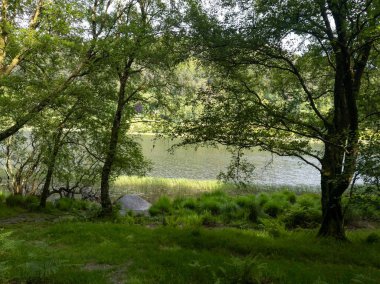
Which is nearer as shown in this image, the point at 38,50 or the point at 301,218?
the point at 38,50

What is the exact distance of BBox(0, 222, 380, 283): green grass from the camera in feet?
21.6

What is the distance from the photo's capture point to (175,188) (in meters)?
28.7

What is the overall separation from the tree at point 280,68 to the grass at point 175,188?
16666mm

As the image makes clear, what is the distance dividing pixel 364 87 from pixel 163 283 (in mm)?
11217

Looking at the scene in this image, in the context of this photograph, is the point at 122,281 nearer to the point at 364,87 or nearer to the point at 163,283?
the point at 163,283

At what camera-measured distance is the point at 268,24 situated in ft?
25.9

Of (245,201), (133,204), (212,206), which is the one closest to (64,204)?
(133,204)

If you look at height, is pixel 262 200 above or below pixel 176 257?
above

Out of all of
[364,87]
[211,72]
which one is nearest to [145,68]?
[211,72]

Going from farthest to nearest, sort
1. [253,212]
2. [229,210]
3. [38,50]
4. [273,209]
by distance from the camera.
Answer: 1. [273,209]
2. [229,210]
3. [253,212]
4. [38,50]

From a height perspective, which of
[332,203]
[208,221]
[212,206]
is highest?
[332,203]

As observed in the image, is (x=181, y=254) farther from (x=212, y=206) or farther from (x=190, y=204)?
(x=190, y=204)

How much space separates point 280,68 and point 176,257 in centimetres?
626

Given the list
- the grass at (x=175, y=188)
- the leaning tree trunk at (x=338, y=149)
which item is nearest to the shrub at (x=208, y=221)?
the leaning tree trunk at (x=338, y=149)
